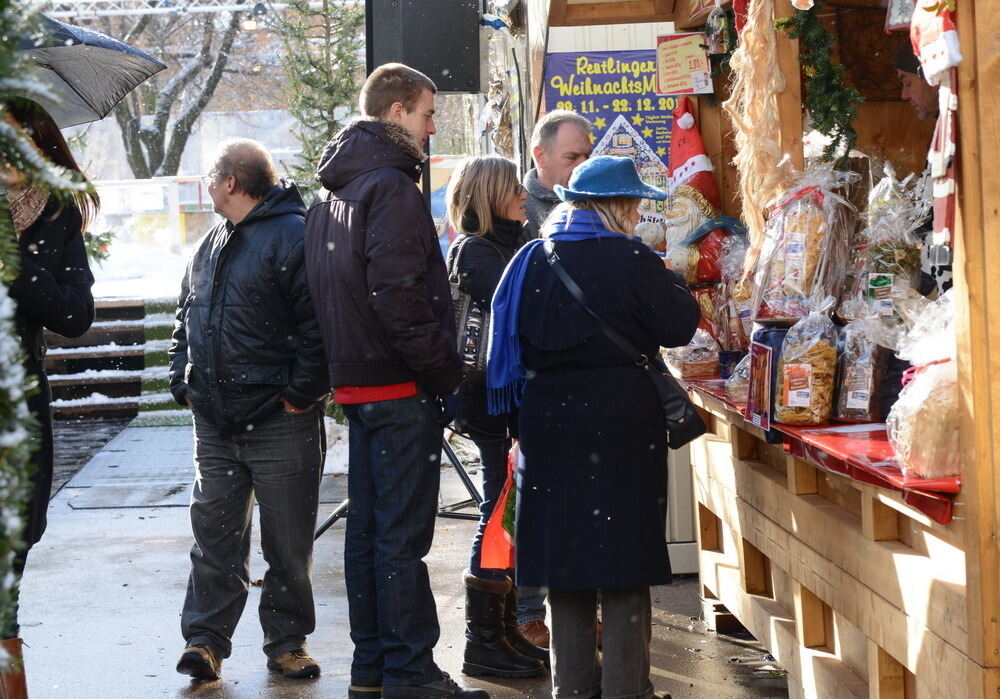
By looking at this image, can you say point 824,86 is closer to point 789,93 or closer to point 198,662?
point 789,93

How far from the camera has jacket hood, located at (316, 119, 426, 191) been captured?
3.81 meters

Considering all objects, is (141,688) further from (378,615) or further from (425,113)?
(425,113)

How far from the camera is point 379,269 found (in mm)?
3658

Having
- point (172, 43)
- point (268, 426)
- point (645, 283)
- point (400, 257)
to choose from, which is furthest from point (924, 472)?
point (172, 43)

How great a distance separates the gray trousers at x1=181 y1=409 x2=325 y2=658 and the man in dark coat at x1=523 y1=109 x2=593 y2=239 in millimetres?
1120

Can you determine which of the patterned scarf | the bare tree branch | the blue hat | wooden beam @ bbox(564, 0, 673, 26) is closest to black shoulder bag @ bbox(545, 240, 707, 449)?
the blue hat

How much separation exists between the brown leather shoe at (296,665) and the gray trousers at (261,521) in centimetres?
3

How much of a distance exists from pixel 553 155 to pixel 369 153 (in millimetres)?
961

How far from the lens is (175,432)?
35.5 ft

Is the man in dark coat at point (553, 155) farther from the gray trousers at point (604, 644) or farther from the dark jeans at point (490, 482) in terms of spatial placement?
the gray trousers at point (604, 644)

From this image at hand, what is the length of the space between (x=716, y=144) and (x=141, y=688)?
2.98 m

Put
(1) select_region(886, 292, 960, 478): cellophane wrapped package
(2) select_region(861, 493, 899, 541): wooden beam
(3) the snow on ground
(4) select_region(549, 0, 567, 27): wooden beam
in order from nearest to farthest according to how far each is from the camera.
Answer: (1) select_region(886, 292, 960, 478): cellophane wrapped package
(2) select_region(861, 493, 899, 541): wooden beam
(4) select_region(549, 0, 567, 27): wooden beam
(3) the snow on ground

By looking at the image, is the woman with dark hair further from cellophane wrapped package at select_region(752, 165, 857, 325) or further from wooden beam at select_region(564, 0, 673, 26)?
wooden beam at select_region(564, 0, 673, 26)

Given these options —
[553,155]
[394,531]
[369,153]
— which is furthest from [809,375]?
[553,155]
